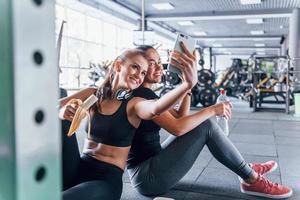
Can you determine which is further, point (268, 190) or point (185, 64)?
point (268, 190)

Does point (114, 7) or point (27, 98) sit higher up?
point (114, 7)

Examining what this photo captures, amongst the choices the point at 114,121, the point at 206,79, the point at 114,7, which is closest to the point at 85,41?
the point at 114,7

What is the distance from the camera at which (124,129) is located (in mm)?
1712

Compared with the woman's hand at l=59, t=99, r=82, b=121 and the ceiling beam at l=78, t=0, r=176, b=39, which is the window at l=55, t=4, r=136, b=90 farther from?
the woman's hand at l=59, t=99, r=82, b=121

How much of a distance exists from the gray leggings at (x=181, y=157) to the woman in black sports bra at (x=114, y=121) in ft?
0.81

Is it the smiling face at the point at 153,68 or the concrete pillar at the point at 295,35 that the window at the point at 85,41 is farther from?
the smiling face at the point at 153,68

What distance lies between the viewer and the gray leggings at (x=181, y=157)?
1.90 metres

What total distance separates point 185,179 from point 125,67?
3.91 ft

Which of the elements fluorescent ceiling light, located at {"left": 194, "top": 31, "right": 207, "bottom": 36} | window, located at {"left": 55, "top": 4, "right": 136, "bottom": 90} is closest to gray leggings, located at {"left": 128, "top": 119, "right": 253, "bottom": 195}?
window, located at {"left": 55, "top": 4, "right": 136, "bottom": 90}

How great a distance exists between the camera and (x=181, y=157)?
189 cm

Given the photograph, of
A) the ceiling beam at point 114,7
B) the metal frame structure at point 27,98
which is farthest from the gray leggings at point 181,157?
the ceiling beam at point 114,7

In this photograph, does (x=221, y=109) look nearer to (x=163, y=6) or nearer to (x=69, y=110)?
(x=69, y=110)

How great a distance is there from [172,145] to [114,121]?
408 mm

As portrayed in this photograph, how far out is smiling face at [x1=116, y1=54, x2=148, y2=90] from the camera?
176cm
